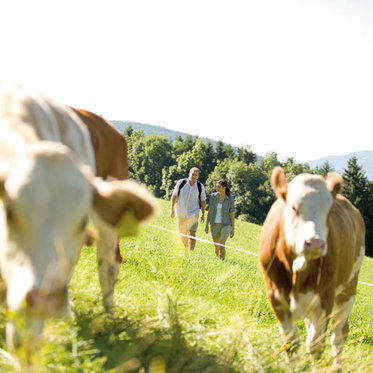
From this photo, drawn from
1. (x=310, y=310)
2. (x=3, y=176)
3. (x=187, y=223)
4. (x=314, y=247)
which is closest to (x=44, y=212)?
(x=3, y=176)

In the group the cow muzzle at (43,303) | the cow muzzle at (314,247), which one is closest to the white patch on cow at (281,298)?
the cow muzzle at (314,247)

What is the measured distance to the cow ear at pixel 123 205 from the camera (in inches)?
127

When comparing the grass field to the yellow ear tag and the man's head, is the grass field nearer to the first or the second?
the yellow ear tag

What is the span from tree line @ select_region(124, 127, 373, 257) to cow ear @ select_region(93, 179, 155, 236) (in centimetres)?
6771

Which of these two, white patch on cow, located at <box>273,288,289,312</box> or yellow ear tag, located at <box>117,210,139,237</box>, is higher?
yellow ear tag, located at <box>117,210,139,237</box>

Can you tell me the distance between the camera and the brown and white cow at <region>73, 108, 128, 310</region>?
17.4 feet

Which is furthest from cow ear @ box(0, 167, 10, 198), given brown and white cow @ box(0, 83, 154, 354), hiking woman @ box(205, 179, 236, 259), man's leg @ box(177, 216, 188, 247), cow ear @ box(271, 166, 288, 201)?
hiking woman @ box(205, 179, 236, 259)

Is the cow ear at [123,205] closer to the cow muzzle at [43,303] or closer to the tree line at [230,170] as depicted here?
the cow muzzle at [43,303]

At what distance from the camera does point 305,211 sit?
17.3 feet

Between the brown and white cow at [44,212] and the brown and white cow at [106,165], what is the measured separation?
1.87 metres

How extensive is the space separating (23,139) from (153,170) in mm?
117530

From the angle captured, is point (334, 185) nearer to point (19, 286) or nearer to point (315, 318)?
point (315, 318)

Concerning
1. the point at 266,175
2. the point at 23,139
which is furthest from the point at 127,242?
the point at 266,175

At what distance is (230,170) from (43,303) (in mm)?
98000
